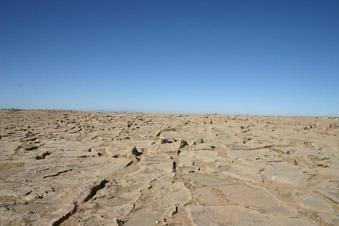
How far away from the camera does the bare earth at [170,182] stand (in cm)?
241

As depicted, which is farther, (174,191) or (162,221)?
(174,191)

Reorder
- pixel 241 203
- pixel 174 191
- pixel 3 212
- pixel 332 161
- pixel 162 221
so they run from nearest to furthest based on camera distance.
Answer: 1. pixel 162 221
2. pixel 3 212
3. pixel 241 203
4. pixel 174 191
5. pixel 332 161

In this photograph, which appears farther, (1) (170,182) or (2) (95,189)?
(1) (170,182)

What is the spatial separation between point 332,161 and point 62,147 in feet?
12.5

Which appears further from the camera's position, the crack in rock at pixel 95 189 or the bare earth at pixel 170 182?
the crack in rock at pixel 95 189

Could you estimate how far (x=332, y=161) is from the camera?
4.17 m

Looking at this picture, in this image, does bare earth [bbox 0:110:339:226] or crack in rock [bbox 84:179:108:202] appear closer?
bare earth [bbox 0:110:339:226]

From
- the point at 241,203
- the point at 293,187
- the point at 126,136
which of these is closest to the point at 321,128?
the point at 126,136

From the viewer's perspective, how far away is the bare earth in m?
2.41

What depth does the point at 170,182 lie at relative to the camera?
126 inches

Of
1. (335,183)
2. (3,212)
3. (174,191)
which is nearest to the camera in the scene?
(3,212)

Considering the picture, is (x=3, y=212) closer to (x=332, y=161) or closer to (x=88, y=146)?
(x=88, y=146)

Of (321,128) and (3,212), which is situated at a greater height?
(321,128)

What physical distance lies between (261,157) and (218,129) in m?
2.98
